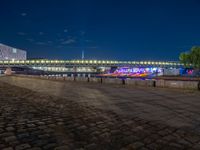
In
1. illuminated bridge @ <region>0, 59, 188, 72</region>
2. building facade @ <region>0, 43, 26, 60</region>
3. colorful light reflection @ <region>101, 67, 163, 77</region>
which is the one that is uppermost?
building facade @ <region>0, 43, 26, 60</region>

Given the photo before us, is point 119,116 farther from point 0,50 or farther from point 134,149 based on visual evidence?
point 0,50

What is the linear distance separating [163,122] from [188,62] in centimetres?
6457

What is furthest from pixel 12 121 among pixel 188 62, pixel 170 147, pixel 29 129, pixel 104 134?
pixel 188 62

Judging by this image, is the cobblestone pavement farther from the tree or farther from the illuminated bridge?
the illuminated bridge

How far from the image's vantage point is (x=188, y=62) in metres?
62.7

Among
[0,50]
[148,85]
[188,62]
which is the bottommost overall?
[148,85]

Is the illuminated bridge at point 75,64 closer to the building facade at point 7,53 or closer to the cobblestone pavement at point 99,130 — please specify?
the building facade at point 7,53

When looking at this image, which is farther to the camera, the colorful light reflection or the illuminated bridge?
the illuminated bridge

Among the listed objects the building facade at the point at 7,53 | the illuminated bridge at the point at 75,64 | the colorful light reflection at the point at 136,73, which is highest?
the building facade at the point at 7,53

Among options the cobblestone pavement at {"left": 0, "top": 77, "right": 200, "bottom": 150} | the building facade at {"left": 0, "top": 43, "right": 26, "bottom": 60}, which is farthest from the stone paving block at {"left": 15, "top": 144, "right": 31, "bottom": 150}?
the building facade at {"left": 0, "top": 43, "right": 26, "bottom": 60}

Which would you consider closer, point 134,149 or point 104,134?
point 134,149

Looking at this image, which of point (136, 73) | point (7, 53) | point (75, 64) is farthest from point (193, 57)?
point (7, 53)

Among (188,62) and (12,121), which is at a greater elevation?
(188,62)

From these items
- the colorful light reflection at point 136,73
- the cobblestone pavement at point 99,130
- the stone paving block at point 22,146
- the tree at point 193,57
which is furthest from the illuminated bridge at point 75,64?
the stone paving block at point 22,146
